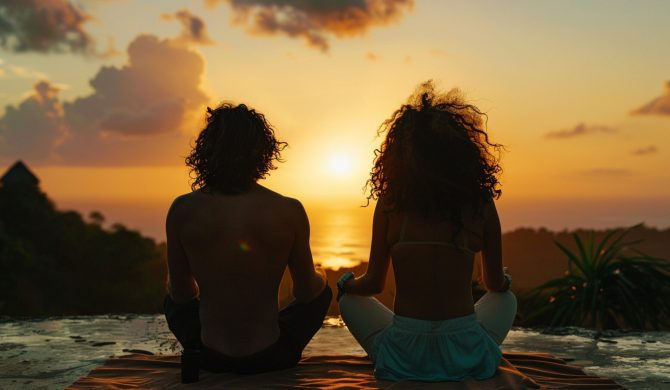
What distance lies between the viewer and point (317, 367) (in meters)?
4.67

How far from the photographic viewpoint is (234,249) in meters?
3.98

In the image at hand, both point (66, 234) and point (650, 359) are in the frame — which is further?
point (66, 234)

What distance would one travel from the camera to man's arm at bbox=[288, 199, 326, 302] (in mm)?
4129

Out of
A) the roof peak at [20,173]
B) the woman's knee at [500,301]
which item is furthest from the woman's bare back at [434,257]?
the roof peak at [20,173]

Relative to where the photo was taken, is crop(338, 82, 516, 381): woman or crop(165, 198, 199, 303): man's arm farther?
crop(165, 198, 199, 303): man's arm

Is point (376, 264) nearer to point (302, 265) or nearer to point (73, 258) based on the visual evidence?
point (302, 265)

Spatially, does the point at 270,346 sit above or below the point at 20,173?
below

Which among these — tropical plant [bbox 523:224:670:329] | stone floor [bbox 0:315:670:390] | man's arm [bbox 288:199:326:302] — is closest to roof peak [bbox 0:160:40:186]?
stone floor [bbox 0:315:670:390]

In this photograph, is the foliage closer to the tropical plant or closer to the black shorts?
the tropical plant

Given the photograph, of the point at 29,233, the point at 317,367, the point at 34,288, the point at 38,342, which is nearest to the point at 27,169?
the point at 29,233

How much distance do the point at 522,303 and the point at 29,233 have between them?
15.7m

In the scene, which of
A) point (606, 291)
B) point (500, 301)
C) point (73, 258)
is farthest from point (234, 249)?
point (73, 258)

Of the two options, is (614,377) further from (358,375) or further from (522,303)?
(522,303)

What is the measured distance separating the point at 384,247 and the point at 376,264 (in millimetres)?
146
